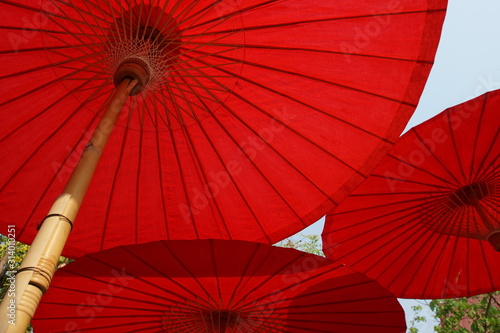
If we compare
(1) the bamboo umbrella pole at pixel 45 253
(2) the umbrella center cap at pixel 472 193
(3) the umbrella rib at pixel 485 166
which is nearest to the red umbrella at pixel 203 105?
(1) the bamboo umbrella pole at pixel 45 253

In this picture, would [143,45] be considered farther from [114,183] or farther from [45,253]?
[45,253]

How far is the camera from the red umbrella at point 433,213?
4.58 metres

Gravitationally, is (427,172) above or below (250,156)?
above

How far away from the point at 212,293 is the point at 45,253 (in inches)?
99.5

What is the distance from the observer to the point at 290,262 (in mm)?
3516

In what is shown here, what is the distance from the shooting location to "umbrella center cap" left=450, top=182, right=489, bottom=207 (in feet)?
17.2

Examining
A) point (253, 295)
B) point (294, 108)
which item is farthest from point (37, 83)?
point (253, 295)

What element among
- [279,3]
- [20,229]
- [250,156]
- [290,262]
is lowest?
[290,262]

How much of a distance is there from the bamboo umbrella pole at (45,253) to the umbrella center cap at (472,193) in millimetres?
4320

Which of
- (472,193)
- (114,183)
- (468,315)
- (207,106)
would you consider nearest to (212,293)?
(114,183)

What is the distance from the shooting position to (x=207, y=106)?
12.2 ft

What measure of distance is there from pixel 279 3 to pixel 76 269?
99.8 inches

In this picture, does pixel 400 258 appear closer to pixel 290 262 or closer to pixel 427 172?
pixel 427 172

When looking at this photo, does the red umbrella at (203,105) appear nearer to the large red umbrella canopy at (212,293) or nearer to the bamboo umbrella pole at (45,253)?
the bamboo umbrella pole at (45,253)
